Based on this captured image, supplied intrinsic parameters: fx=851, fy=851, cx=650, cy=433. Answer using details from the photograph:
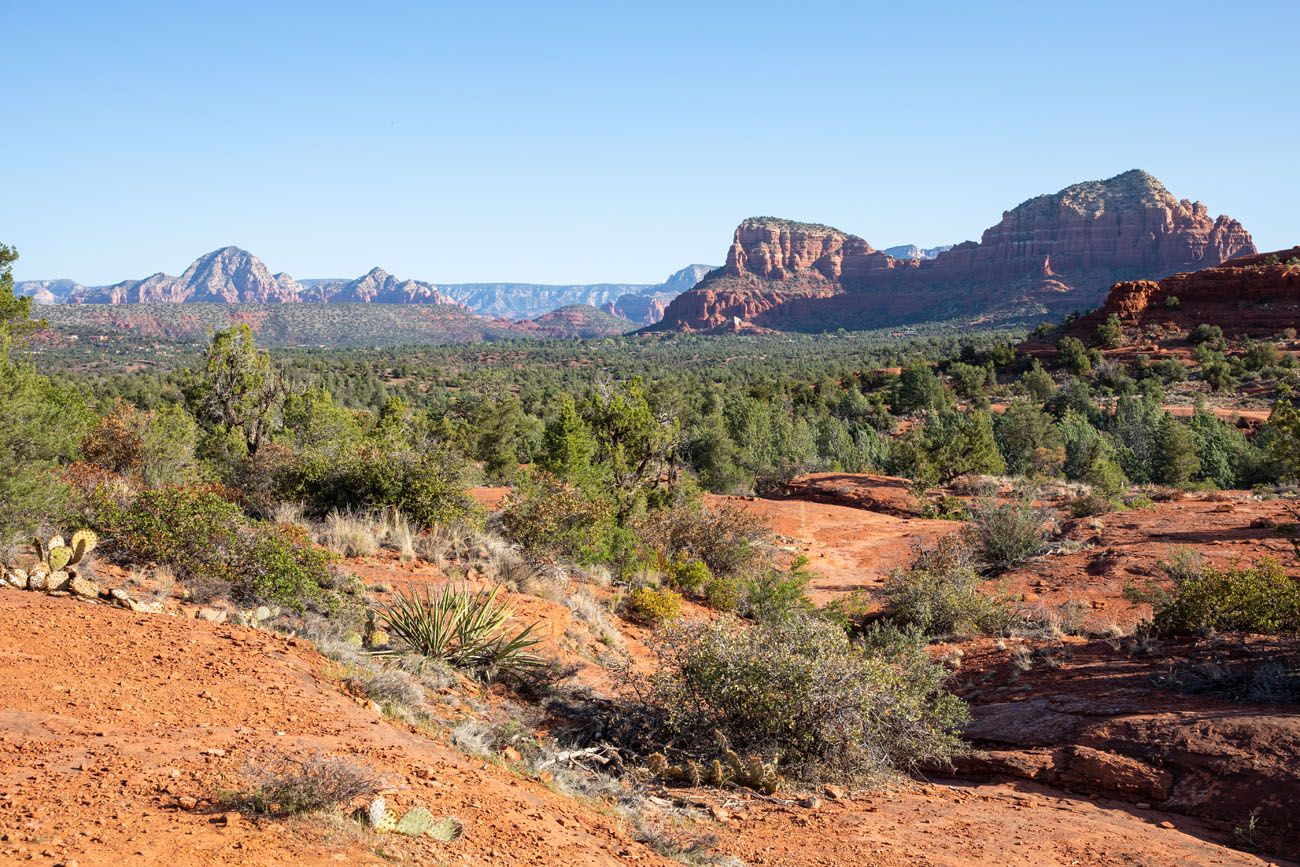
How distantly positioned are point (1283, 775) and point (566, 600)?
7.45m

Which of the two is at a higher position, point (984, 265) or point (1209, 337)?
point (984, 265)

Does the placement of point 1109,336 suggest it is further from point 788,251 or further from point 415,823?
point 788,251

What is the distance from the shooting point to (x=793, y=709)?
22.3ft

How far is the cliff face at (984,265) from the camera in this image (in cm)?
14562

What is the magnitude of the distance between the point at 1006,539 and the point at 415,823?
15.5 metres

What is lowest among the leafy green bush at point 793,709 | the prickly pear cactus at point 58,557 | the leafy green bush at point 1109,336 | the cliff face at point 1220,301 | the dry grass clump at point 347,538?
the leafy green bush at point 793,709

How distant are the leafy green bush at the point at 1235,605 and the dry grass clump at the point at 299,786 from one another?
9674 mm

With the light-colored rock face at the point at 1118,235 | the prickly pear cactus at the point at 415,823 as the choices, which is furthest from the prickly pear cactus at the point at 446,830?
the light-colored rock face at the point at 1118,235

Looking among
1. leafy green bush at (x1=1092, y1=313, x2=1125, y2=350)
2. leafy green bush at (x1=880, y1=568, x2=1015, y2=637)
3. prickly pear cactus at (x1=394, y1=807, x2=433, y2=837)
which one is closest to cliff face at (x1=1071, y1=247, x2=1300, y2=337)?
leafy green bush at (x1=1092, y1=313, x2=1125, y2=350)

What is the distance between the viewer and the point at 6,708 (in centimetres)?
496

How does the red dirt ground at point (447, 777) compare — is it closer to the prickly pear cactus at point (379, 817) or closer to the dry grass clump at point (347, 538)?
the prickly pear cactus at point (379, 817)

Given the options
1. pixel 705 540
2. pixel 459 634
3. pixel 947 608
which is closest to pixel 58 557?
pixel 459 634

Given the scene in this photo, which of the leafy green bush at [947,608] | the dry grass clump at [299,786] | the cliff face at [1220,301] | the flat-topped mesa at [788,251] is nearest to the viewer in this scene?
the dry grass clump at [299,786]

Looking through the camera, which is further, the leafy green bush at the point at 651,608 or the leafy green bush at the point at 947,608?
the leafy green bush at the point at 947,608
